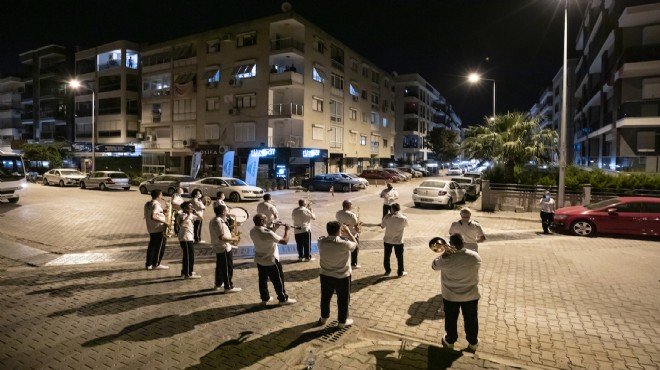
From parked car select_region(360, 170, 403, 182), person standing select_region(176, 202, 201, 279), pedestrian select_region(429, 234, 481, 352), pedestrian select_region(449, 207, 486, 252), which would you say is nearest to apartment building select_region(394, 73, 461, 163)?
parked car select_region(360, 170, 403, 182)

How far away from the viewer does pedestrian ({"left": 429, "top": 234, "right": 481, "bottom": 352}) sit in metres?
5.07

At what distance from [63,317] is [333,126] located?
35.2 metres

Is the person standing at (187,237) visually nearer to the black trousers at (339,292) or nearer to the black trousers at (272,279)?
the black trousers at (272,279)

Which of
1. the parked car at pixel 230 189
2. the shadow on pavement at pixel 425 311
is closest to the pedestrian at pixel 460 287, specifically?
the shadow on pavement at pixel 425 311

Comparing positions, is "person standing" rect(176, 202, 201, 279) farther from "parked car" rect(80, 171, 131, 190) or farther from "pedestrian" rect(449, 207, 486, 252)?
"parked car" rect(80, 171, 131, 190)

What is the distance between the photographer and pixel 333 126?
40219 millimetres

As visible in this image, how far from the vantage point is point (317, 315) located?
6402 millimetres

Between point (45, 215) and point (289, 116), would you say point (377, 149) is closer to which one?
point (289, 116)

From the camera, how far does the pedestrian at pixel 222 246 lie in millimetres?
7215

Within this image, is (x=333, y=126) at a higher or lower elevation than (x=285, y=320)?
higher

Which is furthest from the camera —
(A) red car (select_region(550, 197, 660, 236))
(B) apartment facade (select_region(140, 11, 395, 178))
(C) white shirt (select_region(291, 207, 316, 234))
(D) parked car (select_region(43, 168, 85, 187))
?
(B) apartment facade (select_region(140, 11, 395, 178))

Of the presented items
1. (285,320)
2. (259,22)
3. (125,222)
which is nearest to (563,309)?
(285,320)

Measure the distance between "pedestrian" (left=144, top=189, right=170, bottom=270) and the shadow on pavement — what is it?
18.5 feet

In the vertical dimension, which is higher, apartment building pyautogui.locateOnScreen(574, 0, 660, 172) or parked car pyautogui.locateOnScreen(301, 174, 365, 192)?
apartment building pyautogui.locateOnScreen(574, 0, 660, 172)
